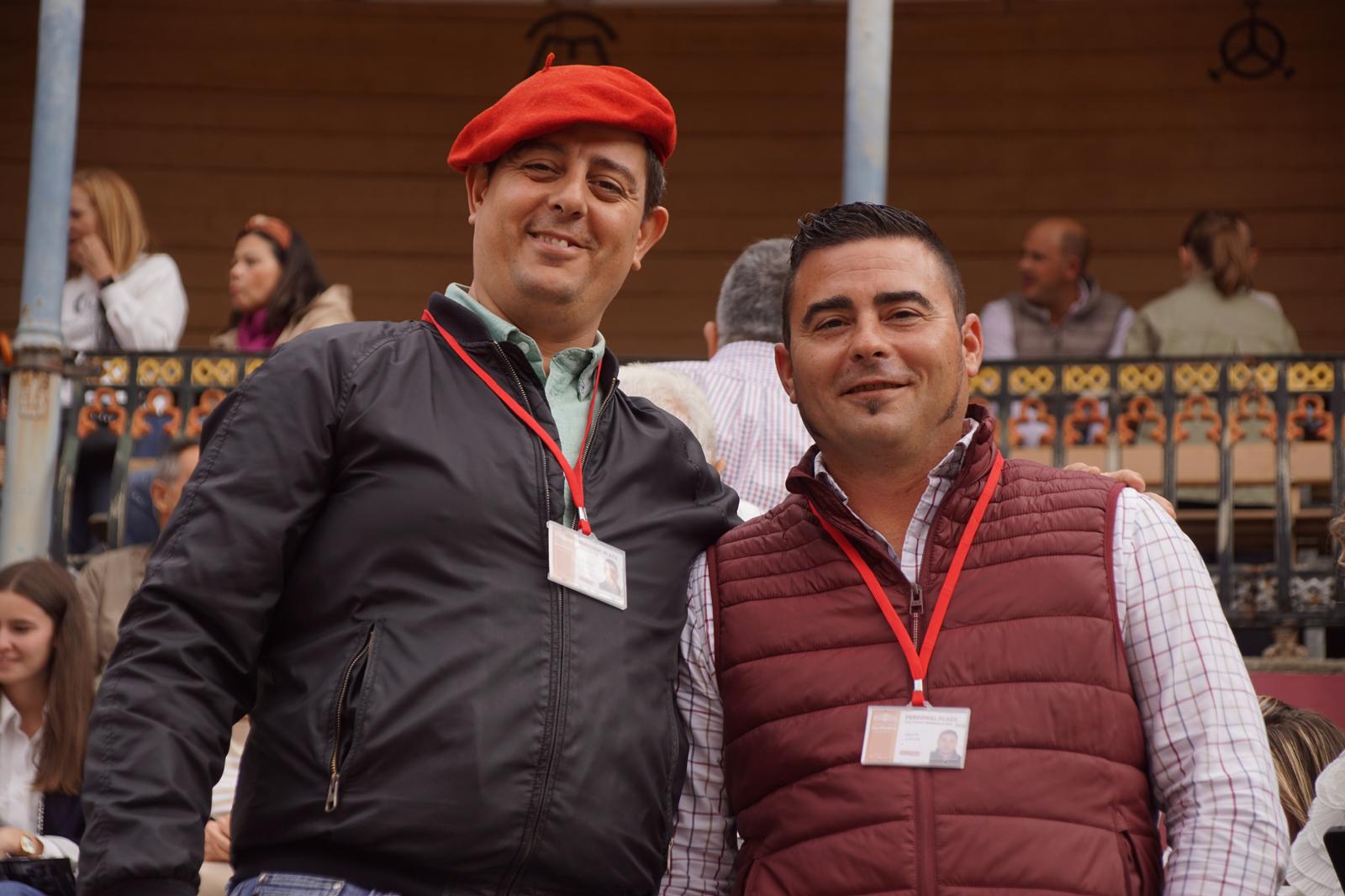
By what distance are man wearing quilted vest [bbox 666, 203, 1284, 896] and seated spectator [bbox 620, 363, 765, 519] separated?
3.21 ft

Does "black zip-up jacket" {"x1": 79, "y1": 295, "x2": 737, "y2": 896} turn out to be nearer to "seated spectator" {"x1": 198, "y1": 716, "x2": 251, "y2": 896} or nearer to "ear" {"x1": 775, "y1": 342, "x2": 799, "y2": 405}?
"ear" {"x1": 775, "y1": 342, "x2": 799, "y2": 405}

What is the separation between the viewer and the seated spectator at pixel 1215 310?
728 centimetres

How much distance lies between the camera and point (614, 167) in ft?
8.93

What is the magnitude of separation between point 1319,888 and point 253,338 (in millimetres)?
5262

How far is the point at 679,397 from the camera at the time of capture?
3.78 meters

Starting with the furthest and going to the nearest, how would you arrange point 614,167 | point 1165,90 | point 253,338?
point 1165,90 < point 253,338 < point 614,167

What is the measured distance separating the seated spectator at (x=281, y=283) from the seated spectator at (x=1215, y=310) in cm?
340

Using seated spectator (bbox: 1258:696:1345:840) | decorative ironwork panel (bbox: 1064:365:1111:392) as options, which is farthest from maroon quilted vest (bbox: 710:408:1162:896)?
decorative ironwork panel (bbox: 1064:365:1111:392)

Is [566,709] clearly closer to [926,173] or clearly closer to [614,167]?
[614,167]

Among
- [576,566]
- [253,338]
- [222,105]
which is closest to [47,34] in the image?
[253,338]

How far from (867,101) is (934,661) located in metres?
Answer: 5.09

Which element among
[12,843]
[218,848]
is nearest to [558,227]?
[218,848]

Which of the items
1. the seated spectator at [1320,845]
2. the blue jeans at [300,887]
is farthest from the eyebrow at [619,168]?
the seated spectator at [1320,845]

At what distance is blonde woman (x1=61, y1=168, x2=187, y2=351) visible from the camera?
7383 millimetres
